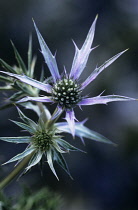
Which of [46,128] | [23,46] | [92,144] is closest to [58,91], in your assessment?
[46,128]

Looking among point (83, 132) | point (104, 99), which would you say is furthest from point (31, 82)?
point (83, 132)

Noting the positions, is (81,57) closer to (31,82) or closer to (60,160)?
(31,82)

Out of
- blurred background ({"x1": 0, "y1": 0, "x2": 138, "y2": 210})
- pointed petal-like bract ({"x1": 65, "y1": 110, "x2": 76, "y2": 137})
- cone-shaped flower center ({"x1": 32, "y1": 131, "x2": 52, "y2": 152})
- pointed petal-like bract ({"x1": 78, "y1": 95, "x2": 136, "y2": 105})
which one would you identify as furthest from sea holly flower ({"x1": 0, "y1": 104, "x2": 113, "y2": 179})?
blurred background ({"x1": 0, "y1": 0, "x2": 138, "y2": 210})

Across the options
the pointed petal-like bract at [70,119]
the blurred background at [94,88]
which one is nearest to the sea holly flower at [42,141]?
the pointed petal-like bract at [70,119]

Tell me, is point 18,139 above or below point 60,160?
above

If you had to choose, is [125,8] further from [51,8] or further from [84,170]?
[84,170]

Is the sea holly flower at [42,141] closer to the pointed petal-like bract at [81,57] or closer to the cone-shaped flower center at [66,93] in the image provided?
the cone-shaped flower center at [66,93]
